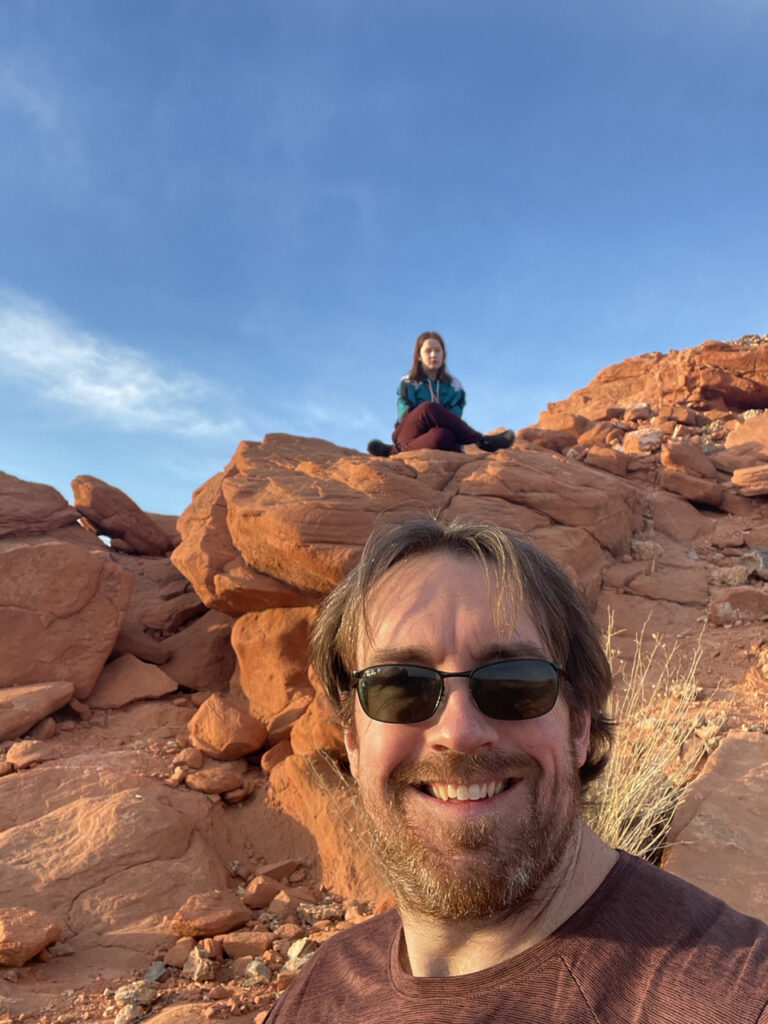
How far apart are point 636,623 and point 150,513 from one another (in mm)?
7801

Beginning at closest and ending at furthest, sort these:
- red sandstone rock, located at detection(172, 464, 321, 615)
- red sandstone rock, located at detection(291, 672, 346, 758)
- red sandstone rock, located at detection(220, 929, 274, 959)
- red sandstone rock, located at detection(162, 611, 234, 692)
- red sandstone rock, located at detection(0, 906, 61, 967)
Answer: red sandstone rock, located at detection(0, 906, 61, 967) → red sandstone rock, located at detection(220, 929, 274, 959) → red sandstone rock, located at detection(291, 672, 346, 758) → red sandstone rock, located at detection(172, 464, 321, 615) → red sandstone rock, located at detection(162, 611, 234, 692)

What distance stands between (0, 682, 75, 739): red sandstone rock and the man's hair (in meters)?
5.46

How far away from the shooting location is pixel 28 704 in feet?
21.4

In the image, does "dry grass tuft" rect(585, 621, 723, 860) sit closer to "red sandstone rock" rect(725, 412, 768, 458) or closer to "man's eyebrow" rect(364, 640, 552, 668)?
"man's eyebrow" rect(364, 640, 552, 668)

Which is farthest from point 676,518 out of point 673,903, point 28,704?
point 673,903

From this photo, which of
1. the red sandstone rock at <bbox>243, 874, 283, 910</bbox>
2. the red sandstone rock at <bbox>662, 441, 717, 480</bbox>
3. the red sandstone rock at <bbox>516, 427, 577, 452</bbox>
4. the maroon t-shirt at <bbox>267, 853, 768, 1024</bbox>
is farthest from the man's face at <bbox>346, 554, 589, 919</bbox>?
the red sandstone rock at <bbox>516, 427, 577, 452</bbox>

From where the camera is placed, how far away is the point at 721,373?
2003 cm

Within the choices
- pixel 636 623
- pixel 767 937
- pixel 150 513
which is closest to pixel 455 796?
pixel 767 937

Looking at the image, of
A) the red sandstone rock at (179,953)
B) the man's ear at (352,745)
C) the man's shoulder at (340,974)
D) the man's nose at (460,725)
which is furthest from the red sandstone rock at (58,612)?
the man's nose at (460,725)

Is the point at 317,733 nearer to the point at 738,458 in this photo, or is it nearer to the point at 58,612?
the point at 58,612

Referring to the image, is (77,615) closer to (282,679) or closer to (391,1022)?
(282,679)

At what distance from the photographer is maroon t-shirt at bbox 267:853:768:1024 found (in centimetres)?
121

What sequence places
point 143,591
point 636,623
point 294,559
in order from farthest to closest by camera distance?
point 143,591 → point 636,623 → point 294,559

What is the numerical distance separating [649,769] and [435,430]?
5.33 meters
